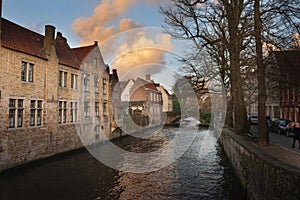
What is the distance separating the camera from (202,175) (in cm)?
1362

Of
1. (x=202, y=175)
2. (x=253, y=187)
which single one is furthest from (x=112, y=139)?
(x=253, y=187)

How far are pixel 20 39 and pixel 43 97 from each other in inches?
149

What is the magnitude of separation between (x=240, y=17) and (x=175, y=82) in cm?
1314

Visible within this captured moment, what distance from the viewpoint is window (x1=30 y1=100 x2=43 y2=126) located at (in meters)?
16.6

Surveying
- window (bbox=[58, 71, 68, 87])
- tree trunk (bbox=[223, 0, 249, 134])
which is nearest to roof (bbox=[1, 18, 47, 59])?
window (bbox=[58, 71, 68, 87])

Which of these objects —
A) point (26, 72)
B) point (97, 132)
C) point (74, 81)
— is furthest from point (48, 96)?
point (97, 132)

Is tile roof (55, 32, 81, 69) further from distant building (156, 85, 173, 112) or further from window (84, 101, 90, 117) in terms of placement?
distant building (156, 85, 173, 112)

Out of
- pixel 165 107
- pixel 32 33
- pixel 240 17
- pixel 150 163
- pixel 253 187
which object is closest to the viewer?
pixel 253 187

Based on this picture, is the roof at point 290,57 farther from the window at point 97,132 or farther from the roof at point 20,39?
the window at point 97,132

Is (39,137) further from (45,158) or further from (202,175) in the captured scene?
(202,175)

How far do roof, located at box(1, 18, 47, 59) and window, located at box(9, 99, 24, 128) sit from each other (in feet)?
9.35

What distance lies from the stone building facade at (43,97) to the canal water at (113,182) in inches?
60.8

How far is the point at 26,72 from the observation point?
52.1 ft

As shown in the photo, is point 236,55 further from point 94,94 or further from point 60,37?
point 60,37
